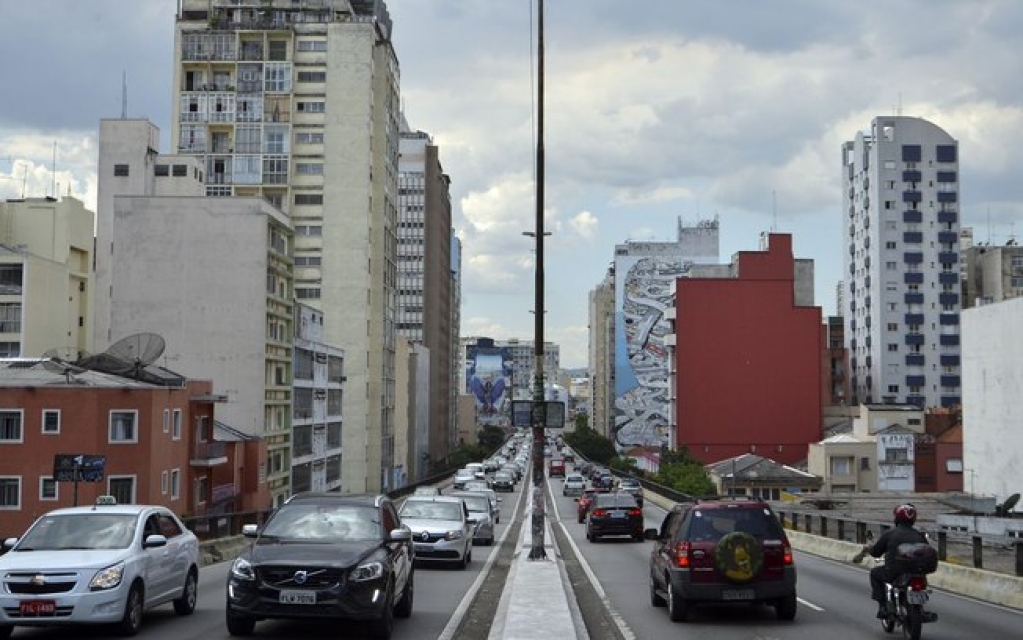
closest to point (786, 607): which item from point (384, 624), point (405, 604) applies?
point (405, 604)

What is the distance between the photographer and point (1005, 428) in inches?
3000

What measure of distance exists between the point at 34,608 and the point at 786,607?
359 inches

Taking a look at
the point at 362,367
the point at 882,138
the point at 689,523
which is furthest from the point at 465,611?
the point at 882,138

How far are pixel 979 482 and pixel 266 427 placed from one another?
4792 centimetres

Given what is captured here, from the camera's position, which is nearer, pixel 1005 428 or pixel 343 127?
pixel 1005 428

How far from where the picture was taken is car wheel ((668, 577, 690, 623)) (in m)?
15.2

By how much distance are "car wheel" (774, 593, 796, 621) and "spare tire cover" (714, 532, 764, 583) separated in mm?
588

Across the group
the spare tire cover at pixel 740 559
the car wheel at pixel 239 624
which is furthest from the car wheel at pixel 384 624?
the spare tire cover at pixel 740 559

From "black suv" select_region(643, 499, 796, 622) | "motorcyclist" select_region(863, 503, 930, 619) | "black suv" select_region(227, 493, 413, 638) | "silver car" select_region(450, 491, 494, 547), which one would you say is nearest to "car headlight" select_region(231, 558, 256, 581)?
"black suv" select_region(227, 493, 413, 638)

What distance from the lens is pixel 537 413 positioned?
21766mm

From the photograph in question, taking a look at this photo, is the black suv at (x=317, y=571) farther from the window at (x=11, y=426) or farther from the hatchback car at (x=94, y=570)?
the window at (x=11, y=426)

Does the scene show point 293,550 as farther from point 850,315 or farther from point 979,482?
point 850,315

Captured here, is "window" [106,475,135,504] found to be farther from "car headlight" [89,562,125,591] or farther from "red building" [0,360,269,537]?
"car headlight" [89,562,125,591]

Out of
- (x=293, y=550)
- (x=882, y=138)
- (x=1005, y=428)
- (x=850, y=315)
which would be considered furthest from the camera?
(x=850, y=315)
